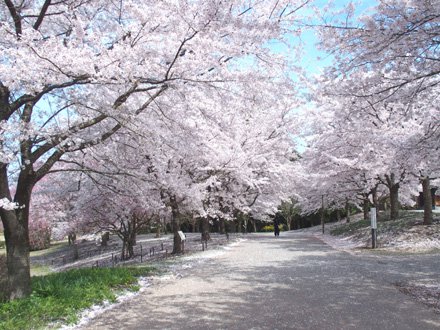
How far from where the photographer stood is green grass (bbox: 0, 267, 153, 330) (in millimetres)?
5530

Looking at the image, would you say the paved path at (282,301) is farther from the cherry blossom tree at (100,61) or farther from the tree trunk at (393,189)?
the tree trunk at (393,189)

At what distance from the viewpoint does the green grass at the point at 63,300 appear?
553 cm

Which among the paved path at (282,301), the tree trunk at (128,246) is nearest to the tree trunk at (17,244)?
the paved path at (282,301)

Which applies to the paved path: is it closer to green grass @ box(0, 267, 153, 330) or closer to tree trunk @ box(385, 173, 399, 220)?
green grass @ box(0, 267, 153, 330)

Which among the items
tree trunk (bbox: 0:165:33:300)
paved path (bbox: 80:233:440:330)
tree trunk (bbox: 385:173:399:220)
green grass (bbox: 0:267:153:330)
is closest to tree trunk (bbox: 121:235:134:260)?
paved path (bbox: 80:233:440:330)

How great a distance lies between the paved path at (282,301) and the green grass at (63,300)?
0.49 m

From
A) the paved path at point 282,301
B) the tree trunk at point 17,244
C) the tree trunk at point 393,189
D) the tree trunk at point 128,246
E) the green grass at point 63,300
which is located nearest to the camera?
the paved path at point 282,301

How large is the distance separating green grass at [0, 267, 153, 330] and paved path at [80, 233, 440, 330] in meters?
0.49

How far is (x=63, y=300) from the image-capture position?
6391mm

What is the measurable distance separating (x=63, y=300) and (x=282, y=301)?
358 centimetres

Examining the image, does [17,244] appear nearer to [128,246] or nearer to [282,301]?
[282,301]

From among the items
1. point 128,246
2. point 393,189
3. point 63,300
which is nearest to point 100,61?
point 63,300

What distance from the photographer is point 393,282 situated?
8.10 metres

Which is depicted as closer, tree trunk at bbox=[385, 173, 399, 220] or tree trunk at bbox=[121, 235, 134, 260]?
tree trunk at bbox=[121, 235, 134, 260]
